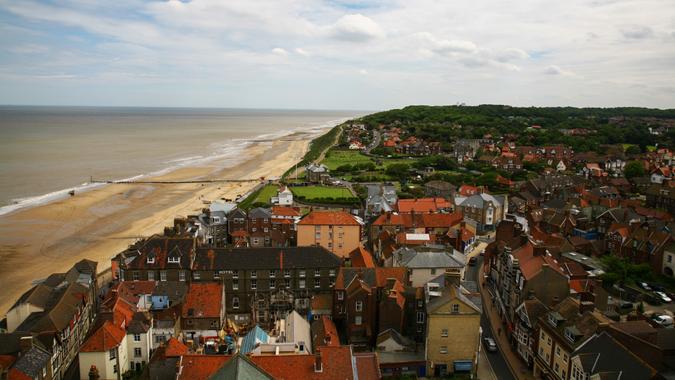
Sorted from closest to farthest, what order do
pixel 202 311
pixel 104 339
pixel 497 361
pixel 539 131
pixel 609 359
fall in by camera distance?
1. pixel 609 359
2. pixel 104 339
3. pixel 497 361
4. pixel 202 311
5. pixel 539 131

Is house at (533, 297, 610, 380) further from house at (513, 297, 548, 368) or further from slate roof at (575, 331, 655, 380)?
house at (513, 297, 548, 368)

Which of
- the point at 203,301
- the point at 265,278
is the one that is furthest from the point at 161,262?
the point at 265,278

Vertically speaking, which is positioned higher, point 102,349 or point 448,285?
point 448,285

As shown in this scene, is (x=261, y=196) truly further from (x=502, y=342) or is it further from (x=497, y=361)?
(x=497, y=361)

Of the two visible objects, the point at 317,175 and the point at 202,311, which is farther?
the point at 317,175

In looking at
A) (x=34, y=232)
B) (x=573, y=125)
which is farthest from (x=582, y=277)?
(x=573, y=125)

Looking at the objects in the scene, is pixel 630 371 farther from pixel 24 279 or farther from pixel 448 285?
pixel 24 279

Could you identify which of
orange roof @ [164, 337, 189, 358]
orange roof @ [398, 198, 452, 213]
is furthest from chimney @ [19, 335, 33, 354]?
orange roof @ [398, 198, 452, 213]
